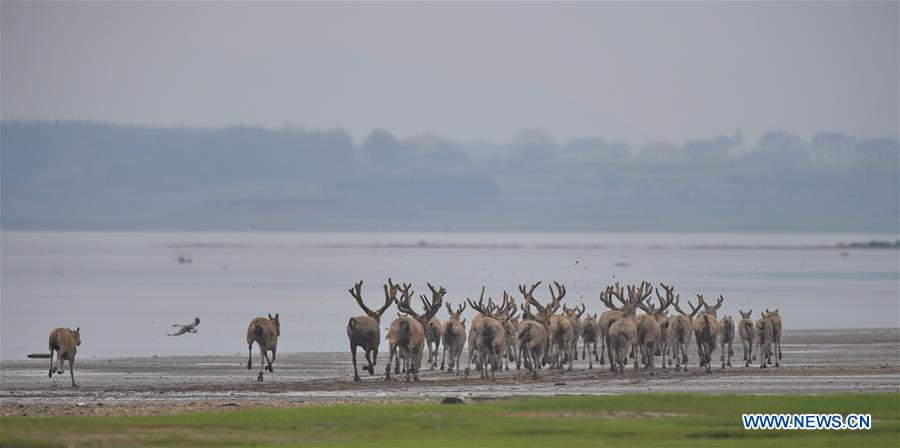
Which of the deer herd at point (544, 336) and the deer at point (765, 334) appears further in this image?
the deer at point (765, 334)

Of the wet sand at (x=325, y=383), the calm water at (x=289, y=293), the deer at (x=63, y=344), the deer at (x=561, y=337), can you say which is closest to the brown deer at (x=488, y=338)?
the wet sand at (x=325, y=383)

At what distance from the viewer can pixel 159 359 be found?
50094 mm

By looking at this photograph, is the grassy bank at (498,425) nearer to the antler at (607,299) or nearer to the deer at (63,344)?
the deer at (63,344)

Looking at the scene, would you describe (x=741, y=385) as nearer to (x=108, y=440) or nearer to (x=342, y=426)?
(x=342, y=426)

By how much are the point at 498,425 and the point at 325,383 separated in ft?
37.2

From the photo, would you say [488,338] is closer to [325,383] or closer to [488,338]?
[488,338]

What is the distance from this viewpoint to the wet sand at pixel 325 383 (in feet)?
111

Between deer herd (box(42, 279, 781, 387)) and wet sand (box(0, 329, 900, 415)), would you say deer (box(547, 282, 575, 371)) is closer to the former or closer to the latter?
deer herd (box(42, 279, 781, 387))

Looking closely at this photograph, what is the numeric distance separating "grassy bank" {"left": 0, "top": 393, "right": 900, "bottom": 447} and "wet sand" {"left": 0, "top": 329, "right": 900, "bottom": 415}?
2472 mm

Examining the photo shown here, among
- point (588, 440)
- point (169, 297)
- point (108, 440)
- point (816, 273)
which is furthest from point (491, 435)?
point (816, 273)

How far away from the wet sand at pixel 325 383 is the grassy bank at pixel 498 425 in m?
2.47

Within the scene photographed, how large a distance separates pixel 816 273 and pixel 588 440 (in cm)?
13046

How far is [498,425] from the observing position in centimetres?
2831

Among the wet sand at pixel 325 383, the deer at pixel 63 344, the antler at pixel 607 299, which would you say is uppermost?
the antler at pixel 607 299
